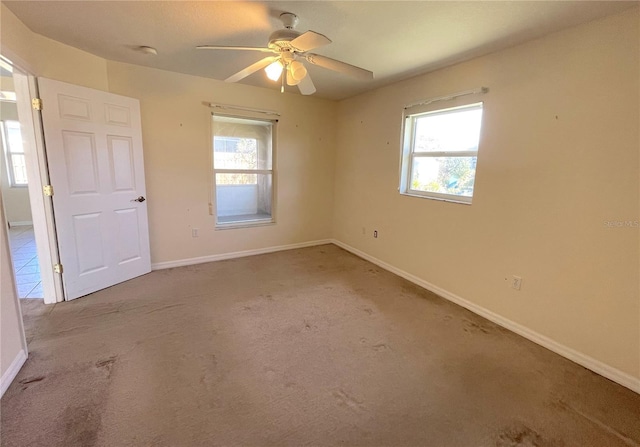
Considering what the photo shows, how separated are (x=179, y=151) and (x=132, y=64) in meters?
1.00

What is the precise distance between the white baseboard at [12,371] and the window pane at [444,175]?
3.77 meters

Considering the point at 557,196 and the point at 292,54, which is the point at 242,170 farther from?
the point at 557,196

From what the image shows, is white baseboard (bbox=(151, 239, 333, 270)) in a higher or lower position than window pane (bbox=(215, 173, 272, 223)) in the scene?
lower

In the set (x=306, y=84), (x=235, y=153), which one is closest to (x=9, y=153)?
(x=235, y=153)

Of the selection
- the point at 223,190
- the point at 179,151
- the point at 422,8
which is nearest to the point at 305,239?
the point at 223,190

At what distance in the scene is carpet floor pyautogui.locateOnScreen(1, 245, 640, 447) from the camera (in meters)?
1.49

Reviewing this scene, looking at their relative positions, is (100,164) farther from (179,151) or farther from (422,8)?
(422,8)

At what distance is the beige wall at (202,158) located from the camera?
337 cm

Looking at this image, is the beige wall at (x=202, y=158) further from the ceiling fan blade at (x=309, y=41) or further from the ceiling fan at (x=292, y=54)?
the ceiling fan blade at (x=309, y=41)

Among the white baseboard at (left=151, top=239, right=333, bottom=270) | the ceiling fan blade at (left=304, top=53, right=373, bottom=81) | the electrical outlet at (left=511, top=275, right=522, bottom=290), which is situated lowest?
the white baseboard at (left=151, top=239, right=333, bottom=270)

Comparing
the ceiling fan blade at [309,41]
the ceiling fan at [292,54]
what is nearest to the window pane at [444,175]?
the ceiling fan at [292,54]

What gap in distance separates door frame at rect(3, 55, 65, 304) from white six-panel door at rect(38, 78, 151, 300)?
46 millimetres

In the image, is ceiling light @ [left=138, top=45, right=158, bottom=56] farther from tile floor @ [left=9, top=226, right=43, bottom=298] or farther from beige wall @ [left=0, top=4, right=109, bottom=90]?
tile floor @ [left=9, top=226, right=43, bottom=298]

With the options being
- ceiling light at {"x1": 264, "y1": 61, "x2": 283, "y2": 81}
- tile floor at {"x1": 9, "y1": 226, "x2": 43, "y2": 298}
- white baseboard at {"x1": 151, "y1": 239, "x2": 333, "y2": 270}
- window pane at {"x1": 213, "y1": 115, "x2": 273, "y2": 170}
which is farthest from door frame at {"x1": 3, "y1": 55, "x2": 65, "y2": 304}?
ceiling light at {"x1": 264, "y1": 61, "x2": 283, "y2": 81}
